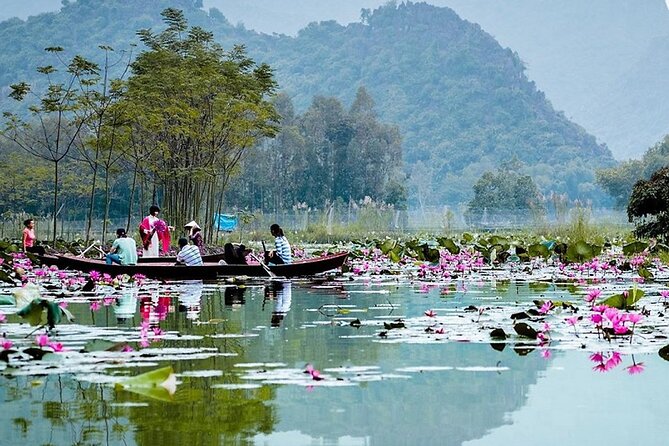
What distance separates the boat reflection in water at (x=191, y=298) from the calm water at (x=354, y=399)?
218 cm

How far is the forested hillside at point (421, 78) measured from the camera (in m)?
139

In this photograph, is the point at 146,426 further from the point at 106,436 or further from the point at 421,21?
the point at 421,21

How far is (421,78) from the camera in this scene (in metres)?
163

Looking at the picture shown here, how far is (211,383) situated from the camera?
6469 millimetres

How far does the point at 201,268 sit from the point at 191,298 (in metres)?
4.49

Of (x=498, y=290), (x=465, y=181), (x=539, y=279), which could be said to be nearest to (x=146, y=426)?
(x=498, y=290)

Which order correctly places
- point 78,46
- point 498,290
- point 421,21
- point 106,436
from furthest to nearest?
point 421,21 < point 78,46 < point 498,290 < point 106,436

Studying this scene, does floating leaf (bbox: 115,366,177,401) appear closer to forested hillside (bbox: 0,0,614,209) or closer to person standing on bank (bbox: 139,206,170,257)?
person standing on bank (bbox: 139,206,170,257)

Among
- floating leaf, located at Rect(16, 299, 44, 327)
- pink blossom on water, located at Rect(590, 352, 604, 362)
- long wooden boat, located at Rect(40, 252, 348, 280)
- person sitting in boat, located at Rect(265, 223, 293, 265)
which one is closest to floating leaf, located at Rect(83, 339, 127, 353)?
floating leaf, located at Rect(16, 299, 44, 327)

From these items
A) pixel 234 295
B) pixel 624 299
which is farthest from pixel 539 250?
pixel 624 299

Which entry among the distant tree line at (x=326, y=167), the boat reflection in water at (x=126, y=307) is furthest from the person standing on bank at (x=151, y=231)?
the distant tree line at (x=326, y=167)

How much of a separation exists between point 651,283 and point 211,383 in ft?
36.3

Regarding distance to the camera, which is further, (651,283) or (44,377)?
(651,283)

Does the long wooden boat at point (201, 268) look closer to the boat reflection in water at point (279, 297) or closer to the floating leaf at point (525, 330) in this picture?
the boat reflection in water at point (279, 297)
